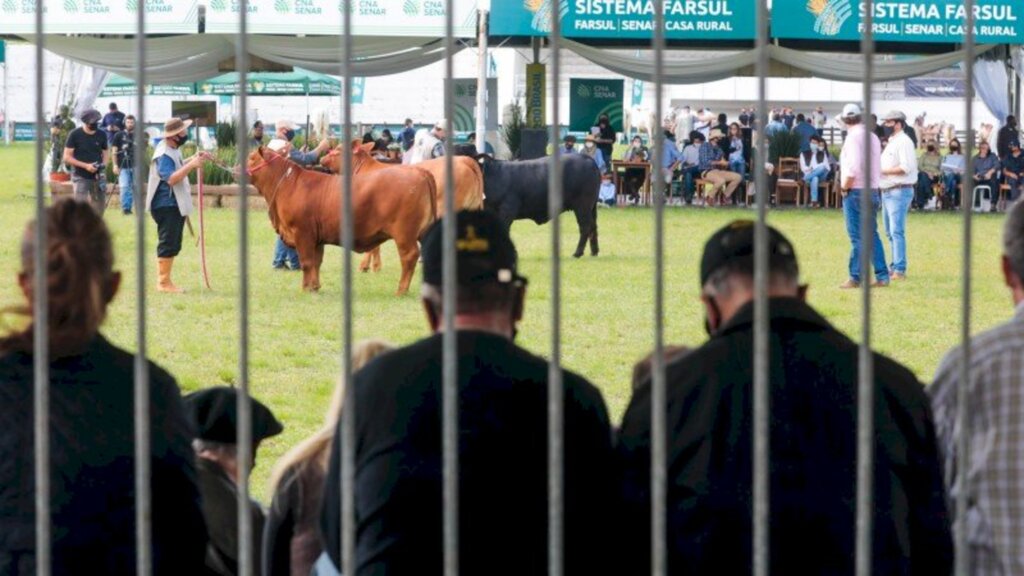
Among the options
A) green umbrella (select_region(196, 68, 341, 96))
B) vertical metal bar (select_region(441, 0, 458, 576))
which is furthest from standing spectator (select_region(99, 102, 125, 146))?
vertical metal bar (select_region(441, 0, 458, 576))

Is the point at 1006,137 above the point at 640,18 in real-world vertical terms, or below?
below

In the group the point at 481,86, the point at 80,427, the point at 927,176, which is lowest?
the point at 80,427

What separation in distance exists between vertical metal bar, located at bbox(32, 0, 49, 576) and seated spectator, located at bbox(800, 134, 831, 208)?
26.3 meters

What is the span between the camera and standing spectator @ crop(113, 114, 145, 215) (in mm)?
23188

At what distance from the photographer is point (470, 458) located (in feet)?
9.57

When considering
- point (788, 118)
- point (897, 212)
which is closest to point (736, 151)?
point (788, 118)

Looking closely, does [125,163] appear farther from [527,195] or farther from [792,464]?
[792,464]

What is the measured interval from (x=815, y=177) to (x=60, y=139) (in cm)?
1272

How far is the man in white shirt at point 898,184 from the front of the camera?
15984 mm

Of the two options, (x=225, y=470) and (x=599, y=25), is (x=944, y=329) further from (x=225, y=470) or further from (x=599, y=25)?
(x=599, y=25)

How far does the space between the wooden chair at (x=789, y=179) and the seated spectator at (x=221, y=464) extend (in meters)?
25.0

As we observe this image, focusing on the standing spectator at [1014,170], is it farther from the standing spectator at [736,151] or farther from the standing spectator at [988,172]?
the standing spectator at [736,151]

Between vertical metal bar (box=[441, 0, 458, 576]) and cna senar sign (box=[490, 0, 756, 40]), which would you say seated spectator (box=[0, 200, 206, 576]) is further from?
cna senar sign (box=[490, 0, 756, 40])

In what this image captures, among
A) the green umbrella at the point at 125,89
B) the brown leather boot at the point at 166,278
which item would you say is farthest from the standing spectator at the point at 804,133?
the brown leather boot at the point at 166,278
